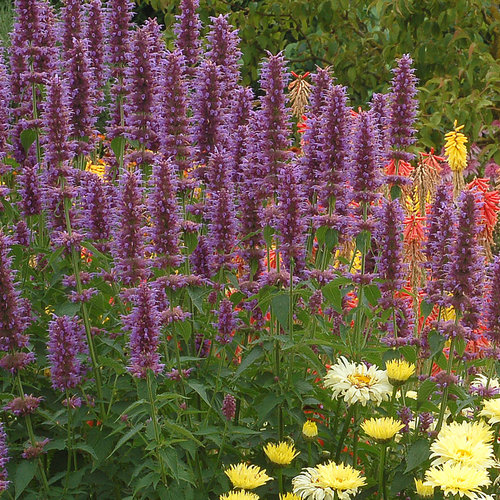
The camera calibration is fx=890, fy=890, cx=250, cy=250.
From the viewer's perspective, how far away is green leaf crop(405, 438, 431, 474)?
2865 millimetres

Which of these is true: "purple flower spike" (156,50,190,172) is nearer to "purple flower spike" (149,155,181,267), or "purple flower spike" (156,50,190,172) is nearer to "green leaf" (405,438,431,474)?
"purple flower spike" (149,155,181,267)

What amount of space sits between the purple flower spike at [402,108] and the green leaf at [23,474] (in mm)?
1885

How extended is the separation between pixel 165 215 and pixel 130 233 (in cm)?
14

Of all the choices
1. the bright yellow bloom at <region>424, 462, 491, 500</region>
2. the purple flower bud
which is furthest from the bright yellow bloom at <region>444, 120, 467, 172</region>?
the bright yellow bloom at <region>424, 462, 491, 500</region>

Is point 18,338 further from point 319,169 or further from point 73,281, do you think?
point 319,169

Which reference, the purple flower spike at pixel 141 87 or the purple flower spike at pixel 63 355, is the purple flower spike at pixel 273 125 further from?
the purple flower spike at pixel 63 355

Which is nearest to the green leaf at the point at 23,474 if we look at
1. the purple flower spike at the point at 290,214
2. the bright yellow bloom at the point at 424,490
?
the purple flower spike at the point at 290,214

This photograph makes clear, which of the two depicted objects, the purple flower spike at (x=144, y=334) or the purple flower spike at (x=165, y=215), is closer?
the purple flower spike at (x=144, y=334)

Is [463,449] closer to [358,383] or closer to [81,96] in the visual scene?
[358,383]

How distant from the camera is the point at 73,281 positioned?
329 centimetres

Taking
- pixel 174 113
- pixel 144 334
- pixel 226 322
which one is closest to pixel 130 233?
pixel 144 334

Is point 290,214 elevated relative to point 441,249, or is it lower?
elevated

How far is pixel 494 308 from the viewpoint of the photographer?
3014mm

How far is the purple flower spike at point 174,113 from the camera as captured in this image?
3.39 metres
